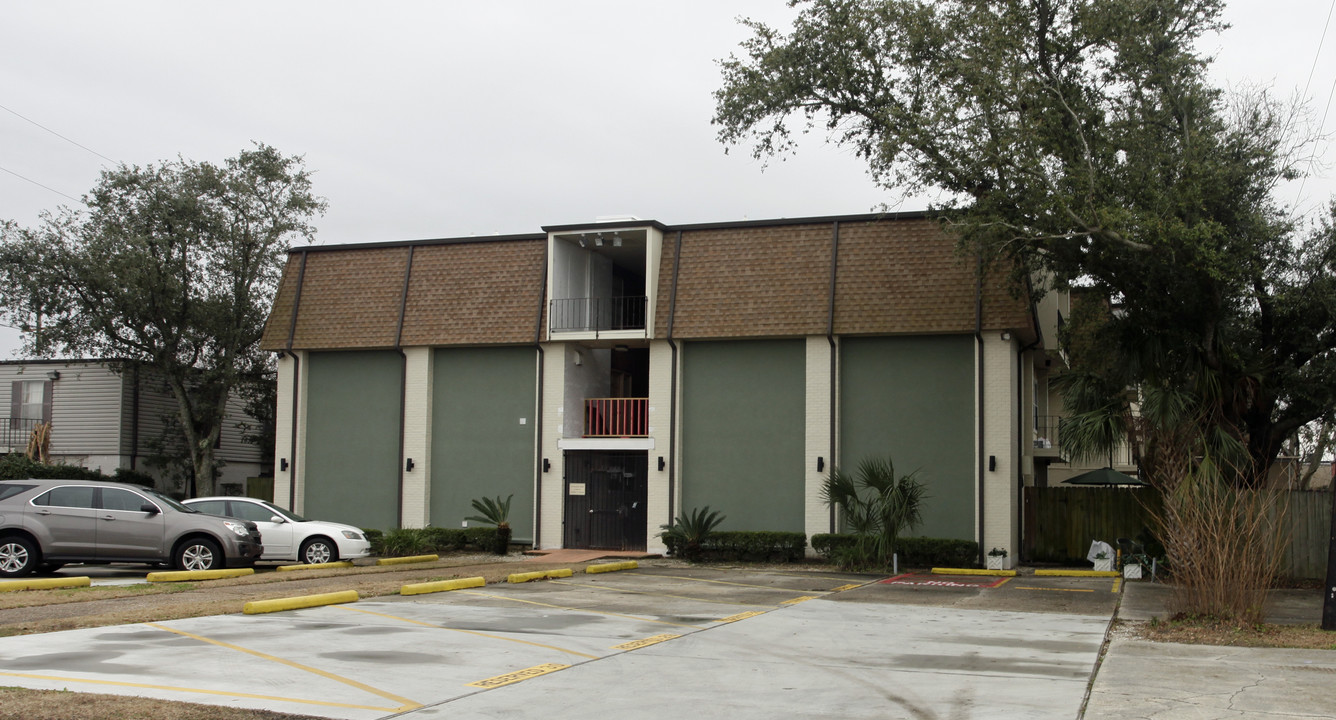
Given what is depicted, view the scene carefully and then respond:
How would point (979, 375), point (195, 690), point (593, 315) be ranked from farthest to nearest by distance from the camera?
1. point (593, 315)
2. point (979, 375)
3. point (195, 690)

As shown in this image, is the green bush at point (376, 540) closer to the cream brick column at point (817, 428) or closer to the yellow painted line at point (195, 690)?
the cream brick column at point (817, 428)

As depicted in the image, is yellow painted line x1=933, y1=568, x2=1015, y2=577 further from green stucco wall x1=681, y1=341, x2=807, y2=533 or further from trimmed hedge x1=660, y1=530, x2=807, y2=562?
green stucco wall x1=681, y1=341, x2=807, y2=533

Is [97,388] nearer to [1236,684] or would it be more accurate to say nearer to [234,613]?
[234,613]

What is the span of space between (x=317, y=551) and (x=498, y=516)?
4.89m

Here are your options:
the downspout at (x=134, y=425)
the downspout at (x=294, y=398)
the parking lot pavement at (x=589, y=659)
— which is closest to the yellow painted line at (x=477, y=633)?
the parking lot pavement at (x=589, y=659)

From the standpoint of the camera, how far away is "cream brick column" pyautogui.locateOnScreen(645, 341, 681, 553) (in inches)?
997

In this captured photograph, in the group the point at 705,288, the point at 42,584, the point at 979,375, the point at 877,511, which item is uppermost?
the point at 705,288

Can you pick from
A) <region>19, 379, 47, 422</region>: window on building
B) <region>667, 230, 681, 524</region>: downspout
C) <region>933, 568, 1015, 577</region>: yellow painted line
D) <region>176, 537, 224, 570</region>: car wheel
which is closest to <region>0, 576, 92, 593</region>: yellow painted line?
<region>176, 537, 224, 570</region>: car wheel

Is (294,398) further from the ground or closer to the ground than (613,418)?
further from the ground

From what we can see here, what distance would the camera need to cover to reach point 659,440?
25.6m

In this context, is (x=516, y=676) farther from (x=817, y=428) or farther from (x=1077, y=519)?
(x=1077, y=519)

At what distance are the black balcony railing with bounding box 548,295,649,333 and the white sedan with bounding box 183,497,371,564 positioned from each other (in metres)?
7.24

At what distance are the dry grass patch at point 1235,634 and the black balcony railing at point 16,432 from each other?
34.1 m

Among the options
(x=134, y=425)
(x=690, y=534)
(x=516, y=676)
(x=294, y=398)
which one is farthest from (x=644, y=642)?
(x=134, y=425)
